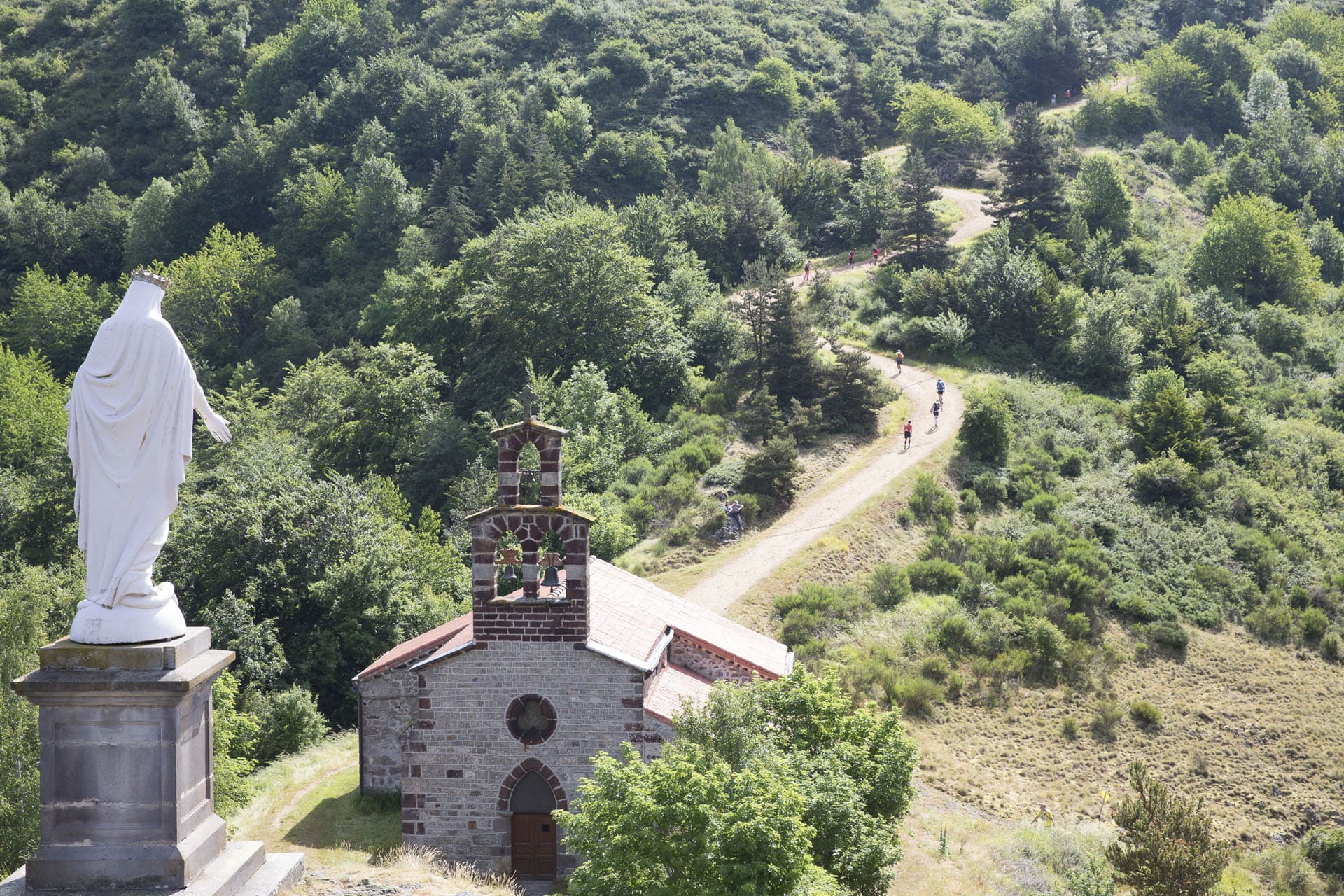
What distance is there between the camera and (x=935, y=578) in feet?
123

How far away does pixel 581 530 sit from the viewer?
1927 centimetres

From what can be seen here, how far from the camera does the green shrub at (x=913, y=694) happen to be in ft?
103

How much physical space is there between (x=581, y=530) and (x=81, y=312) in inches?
2416

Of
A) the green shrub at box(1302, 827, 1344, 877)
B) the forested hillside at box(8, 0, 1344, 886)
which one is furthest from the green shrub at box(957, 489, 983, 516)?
the green shrub at box(1302, 827, 1344, 877)

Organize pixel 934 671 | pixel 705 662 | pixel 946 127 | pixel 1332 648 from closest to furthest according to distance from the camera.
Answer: pixel 705 662
pixel 934 671
pixel 1332 648
pixel 946 127

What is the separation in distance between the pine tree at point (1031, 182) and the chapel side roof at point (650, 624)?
43037 mm

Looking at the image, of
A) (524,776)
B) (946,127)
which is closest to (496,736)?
(524,776)

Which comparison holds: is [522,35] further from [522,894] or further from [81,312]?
[522,894]

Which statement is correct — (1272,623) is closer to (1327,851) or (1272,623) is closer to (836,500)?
(1327,851)

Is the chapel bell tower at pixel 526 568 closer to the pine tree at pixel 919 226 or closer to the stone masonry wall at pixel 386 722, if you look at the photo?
the stone masonry wall at pixel 386 722

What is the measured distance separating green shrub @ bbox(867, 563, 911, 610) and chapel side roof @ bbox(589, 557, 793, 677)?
10408 mm

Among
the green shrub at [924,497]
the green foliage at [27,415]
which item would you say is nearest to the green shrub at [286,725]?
the green shrub at [924,497]

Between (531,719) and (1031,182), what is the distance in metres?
51.4

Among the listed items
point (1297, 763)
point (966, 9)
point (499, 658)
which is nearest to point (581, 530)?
point (499, 658)
